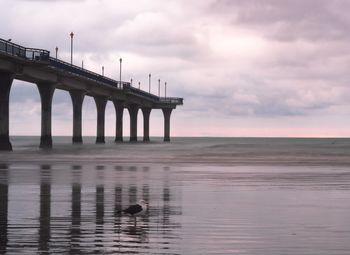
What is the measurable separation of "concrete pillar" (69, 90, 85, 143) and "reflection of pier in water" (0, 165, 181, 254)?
96.2 meters

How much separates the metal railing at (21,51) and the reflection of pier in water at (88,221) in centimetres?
4910

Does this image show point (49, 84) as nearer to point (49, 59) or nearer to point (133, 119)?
point (49, 59)

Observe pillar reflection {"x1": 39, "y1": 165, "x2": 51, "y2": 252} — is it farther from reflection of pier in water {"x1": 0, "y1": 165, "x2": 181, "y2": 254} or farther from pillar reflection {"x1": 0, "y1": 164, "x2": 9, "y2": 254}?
pillar reflection {"x1": 0, "y1": 164, "x2": 9, "y2": 254}

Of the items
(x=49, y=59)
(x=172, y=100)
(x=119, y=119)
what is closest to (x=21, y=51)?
(x=49, y=59)

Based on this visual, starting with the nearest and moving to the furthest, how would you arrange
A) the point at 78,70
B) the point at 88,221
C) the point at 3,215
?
the point at 88,221
the point at 3,215
the point at 78,70

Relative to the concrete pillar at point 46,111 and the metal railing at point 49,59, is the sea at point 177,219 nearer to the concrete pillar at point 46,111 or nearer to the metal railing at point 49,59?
the metal railing at point 49,59

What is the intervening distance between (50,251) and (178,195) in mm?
11666

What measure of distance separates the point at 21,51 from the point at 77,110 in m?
47.9

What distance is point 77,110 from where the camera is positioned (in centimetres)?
12719

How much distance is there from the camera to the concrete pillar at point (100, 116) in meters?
143

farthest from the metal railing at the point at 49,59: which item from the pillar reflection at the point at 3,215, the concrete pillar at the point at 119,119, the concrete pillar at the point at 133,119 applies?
the pillar reflection at the point at 3,215

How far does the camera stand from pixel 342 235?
14.2 metres

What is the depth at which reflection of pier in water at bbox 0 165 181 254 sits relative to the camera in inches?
504

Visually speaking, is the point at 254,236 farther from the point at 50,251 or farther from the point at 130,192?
the point at 130,192
